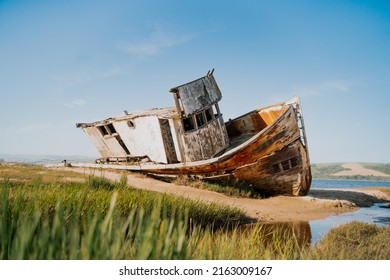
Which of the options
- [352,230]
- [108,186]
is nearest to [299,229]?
[352,230]

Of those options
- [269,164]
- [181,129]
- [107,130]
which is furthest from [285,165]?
[107,130]

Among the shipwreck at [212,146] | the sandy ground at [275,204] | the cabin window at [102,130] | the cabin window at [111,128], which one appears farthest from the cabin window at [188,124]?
the cabin window at [102,130]

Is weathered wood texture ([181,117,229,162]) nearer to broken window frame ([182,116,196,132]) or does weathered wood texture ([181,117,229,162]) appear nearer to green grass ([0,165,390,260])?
broken window frame ([182,116,196,132])

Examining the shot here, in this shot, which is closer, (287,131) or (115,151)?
(287,131)

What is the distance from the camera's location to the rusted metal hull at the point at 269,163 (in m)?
12.6

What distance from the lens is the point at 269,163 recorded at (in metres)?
13.1

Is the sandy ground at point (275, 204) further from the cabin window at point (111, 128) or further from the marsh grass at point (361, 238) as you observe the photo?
the cabin window at point (111, 128)

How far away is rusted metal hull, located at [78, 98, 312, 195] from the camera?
498 inches
